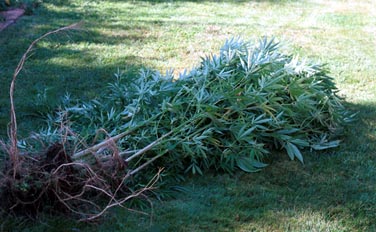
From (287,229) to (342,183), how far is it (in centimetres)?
66

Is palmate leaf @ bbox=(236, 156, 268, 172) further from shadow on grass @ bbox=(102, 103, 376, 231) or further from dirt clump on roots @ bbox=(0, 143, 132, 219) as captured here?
dirt clump on roots @ bbox=(0, 143, 132, 219)

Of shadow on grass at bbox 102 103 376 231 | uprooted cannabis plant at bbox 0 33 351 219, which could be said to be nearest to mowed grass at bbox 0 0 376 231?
shadow on grass at bbox 102 103 376 231

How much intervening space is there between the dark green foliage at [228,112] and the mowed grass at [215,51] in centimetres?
13

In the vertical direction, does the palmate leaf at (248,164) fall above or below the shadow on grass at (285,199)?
above

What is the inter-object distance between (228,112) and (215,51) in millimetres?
2686

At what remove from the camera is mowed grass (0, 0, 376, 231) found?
9.30ft

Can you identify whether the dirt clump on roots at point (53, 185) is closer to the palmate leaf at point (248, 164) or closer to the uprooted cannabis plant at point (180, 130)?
the uprooted cannabis plant at point (180, 130)

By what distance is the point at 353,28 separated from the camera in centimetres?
714

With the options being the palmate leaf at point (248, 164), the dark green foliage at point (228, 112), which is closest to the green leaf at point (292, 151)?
the dark green foliage at point (228, 112)

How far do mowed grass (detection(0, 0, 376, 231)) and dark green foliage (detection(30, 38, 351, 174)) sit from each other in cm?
13

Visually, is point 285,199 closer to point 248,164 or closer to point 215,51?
point 248,164

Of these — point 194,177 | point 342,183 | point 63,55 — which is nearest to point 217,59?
point 194,177

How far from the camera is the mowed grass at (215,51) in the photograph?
2.84m

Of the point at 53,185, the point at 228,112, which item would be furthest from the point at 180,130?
the point at 53,185
